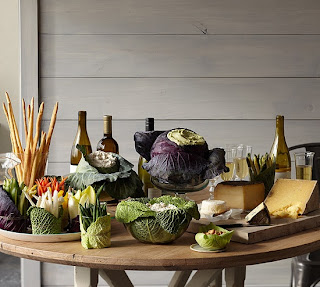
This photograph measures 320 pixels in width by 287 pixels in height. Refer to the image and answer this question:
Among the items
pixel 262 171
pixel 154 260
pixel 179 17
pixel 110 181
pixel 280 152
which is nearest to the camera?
pixel 154 260

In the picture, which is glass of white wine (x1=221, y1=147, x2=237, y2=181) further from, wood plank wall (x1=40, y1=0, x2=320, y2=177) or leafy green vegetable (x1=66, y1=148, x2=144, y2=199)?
wood plank wall (x1=40, y1=0, x2=320, y2=177)

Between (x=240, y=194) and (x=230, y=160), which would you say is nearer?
(x=240, y=194)

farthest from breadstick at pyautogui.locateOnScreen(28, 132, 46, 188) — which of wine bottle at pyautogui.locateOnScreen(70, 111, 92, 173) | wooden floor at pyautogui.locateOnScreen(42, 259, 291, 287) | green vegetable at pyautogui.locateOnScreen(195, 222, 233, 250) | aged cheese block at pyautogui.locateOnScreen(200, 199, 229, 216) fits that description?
wooden floor at pyautogui.locateOnScreen(42, 259, 291, 287)

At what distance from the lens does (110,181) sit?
174 cm

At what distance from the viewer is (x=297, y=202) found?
1.65m

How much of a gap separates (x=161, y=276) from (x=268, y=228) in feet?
5.73

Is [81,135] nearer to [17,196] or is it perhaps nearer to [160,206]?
[17,196]

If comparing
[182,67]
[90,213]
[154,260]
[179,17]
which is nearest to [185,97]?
[182,67]

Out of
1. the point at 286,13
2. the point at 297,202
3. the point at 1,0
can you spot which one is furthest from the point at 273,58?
the point at 1,0

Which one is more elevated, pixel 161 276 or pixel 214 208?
pixel 214 208

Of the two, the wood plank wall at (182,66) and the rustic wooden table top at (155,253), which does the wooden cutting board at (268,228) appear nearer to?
the rustic wooden table top at (155,253)

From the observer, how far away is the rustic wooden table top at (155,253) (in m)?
1.27

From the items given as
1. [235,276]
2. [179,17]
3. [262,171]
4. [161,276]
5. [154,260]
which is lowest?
[161,276]

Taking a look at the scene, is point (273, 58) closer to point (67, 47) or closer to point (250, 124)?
point (250, 124)
